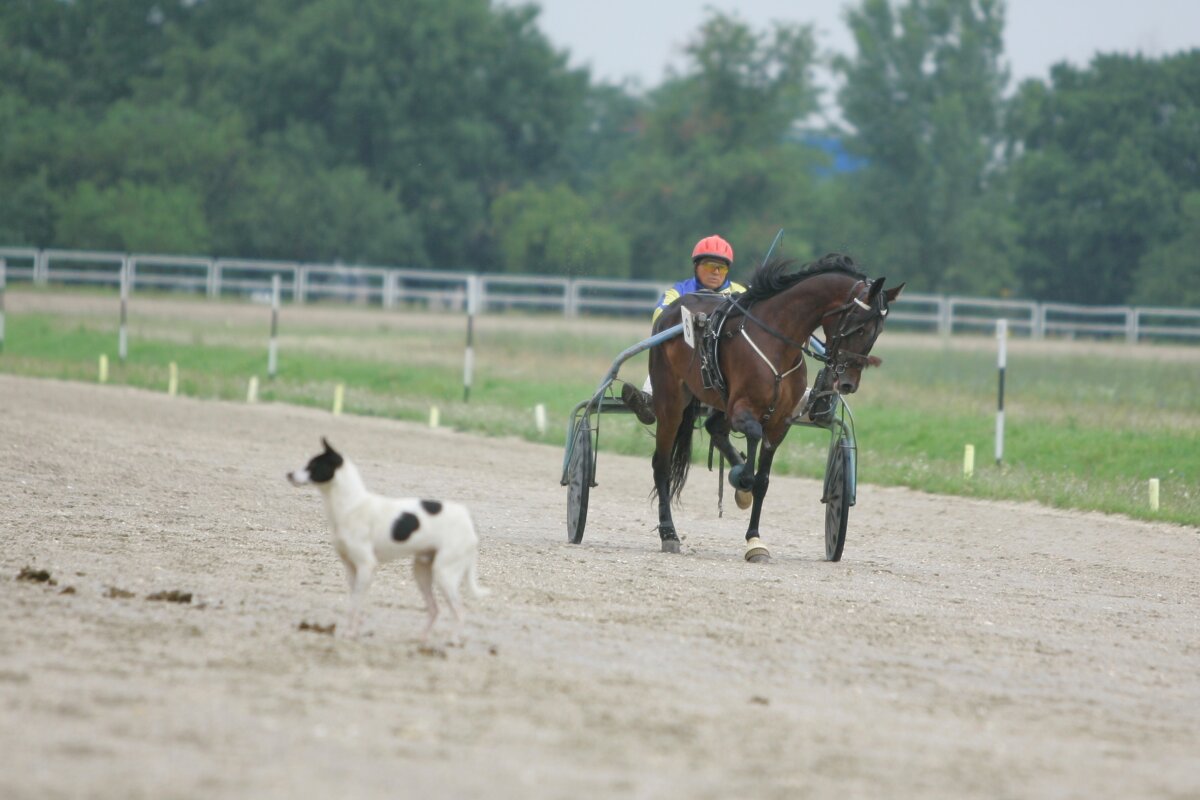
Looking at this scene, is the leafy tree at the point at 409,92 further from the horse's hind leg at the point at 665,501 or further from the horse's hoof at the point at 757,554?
the horse's hoof at the point at 757,554

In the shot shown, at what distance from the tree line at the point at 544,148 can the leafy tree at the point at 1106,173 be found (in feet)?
0.31

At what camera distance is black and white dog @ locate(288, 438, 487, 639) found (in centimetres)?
670

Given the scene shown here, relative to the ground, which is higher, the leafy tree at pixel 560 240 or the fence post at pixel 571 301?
the leafy tree at pixel 560 240

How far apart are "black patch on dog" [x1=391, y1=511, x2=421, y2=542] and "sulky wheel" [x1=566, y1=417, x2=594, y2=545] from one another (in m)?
4.12

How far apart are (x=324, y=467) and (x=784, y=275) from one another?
4748 mm

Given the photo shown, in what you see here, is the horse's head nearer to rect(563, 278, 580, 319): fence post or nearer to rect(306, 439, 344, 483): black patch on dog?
rect(306, 439, 344, 483): black patch on dog

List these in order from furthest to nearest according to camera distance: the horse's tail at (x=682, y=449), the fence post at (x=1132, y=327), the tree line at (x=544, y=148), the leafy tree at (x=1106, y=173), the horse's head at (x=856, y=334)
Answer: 1. the tree line at (x=544, y=148)
2. the leafy tree at (x=1106, y=173)
3. the fence post at (x=1132, y=327)
4. the horse's tail at (x=682, y=449)
5. the horse's head at (x=856, y=334)

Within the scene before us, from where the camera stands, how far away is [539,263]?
2158 inches

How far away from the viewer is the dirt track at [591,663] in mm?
4875

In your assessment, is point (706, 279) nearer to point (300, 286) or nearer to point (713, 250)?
point (713, 250)

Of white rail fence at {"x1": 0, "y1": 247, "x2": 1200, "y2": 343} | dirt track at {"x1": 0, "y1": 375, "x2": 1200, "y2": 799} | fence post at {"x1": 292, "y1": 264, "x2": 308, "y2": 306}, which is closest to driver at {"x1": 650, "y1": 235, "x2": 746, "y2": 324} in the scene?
dirt track at {"x1": 0, "y1": 375, "x2": 1200, "y2": 799}

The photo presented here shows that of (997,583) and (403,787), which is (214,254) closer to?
(997,583)

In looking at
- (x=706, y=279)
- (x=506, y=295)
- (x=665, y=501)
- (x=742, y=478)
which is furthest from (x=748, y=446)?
(x=506, y=295)

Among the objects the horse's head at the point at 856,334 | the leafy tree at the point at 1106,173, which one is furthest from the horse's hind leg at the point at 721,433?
the leafy tree at the point at 1106,173
